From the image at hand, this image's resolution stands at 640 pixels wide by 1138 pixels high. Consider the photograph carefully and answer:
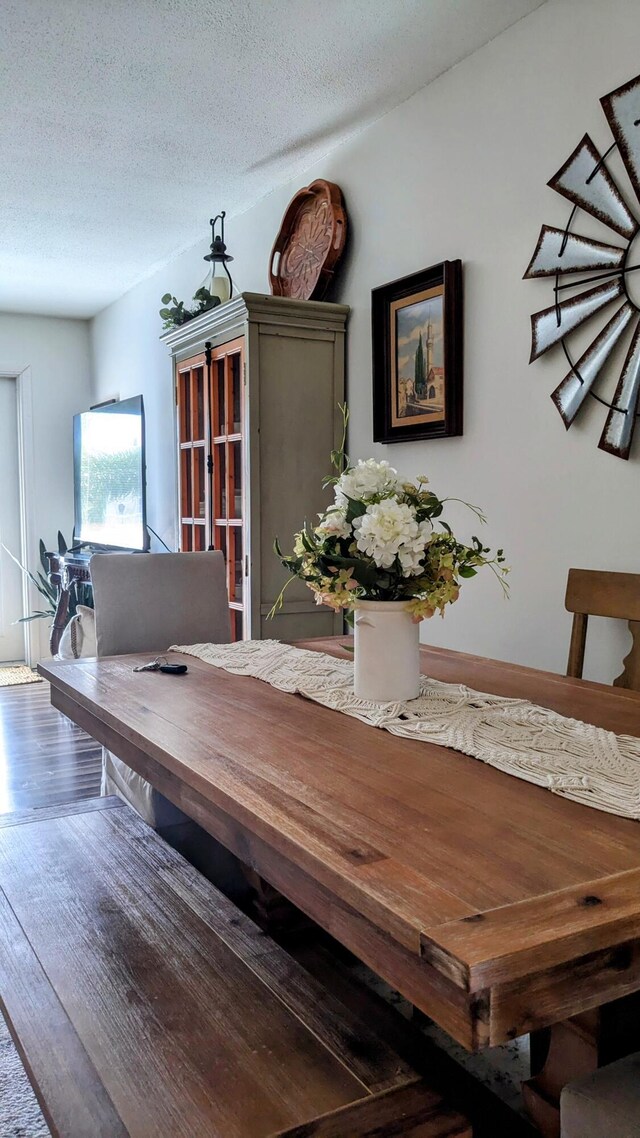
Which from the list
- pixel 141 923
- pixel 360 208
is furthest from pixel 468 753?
pixel 360 208

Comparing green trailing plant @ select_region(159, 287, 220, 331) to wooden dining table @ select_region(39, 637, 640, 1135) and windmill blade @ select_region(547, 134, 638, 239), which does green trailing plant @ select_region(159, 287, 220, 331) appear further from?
wooden dining table @ select_region(39, 637, 640, 1135)

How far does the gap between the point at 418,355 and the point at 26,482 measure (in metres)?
4.14

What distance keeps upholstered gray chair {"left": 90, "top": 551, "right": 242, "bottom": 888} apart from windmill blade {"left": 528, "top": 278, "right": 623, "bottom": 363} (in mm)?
1126

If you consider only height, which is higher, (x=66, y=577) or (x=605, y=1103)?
(x=66, y=577)

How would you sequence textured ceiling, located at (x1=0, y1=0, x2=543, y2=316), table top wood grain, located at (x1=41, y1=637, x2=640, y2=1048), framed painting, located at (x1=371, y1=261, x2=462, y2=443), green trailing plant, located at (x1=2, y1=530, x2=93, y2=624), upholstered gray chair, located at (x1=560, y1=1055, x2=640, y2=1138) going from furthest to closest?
green trailing plant, located at (x1=2, y1=530, x2=93, y2=624) → framed painting, located at (x1=371, y1=261, x2=462, y2=443) → textured ceiling, located at (x1=0, y1=0, x2=543, y2=316) → upholstered gray chair, located at (x1=560, y1=1055, x2=640, y2=1138) → table top wood grain, located at (x1=41, y1=637, x2=640, y2=1048)

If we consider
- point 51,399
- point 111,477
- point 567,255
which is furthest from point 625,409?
point 51,399

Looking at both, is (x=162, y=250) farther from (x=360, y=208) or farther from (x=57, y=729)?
(x=57, y=729)

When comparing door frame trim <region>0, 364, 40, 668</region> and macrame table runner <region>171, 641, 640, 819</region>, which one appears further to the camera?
door frame trim <region>0, 364, 40, 668</region>

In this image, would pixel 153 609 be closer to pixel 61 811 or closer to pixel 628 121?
pixel 61 811

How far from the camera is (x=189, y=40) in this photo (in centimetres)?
245

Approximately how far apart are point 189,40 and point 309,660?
1.83 meters

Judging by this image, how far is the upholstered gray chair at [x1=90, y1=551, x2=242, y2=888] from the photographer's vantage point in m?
2.35

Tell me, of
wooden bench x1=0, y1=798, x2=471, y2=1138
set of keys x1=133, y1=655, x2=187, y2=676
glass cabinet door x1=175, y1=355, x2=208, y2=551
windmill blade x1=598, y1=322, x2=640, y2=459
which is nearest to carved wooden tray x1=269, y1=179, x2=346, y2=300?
glass cabinet door x1=175, y1=355, x2=208, y2=551

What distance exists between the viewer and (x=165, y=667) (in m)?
1.94
